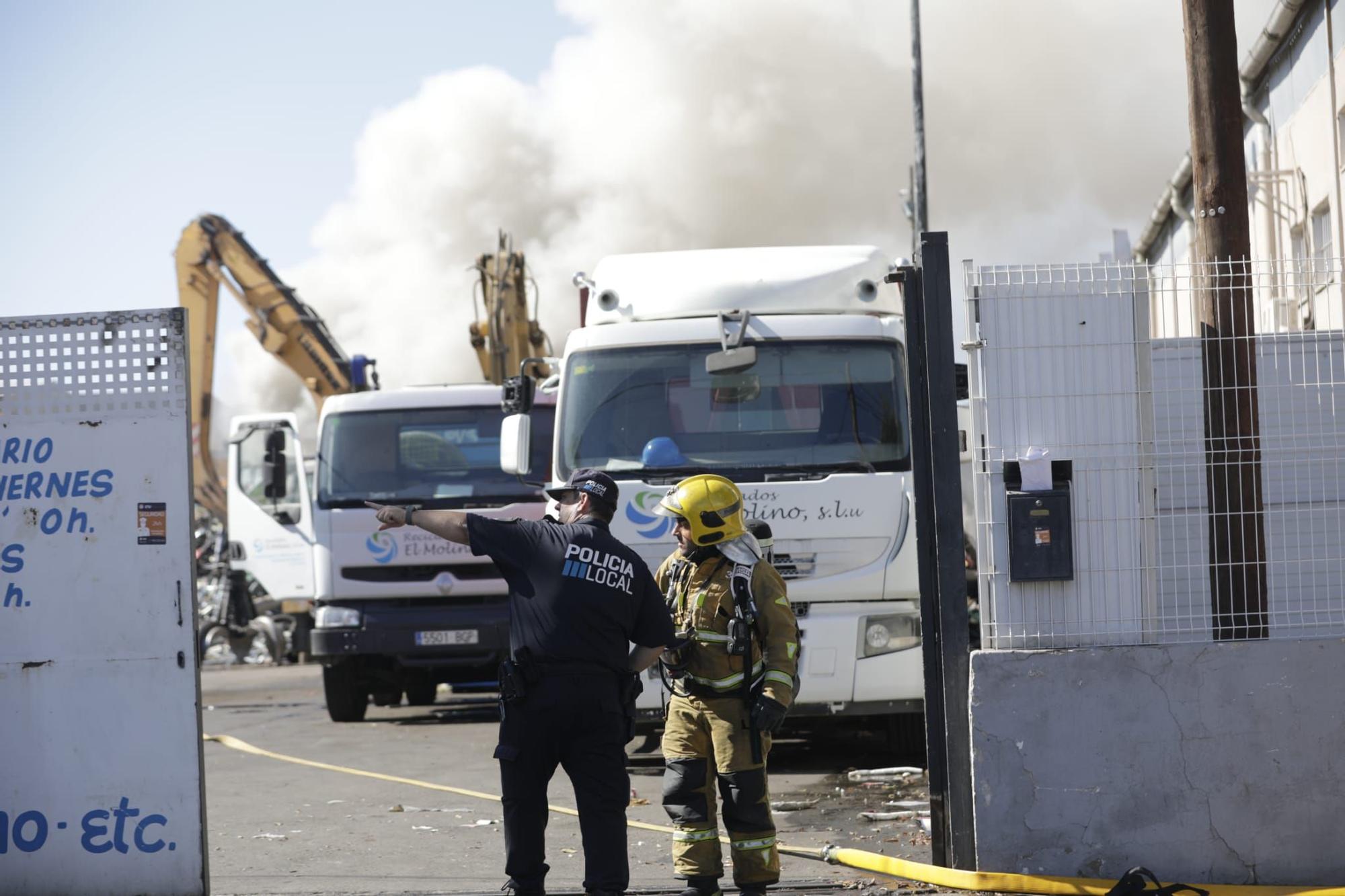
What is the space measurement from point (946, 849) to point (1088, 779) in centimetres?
64

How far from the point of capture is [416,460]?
13180 millimetres

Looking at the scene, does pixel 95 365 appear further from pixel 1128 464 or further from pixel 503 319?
pixel 503 319

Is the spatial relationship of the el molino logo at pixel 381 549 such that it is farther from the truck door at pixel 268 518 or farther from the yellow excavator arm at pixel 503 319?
the yellow excavator arm at pixel 503 319

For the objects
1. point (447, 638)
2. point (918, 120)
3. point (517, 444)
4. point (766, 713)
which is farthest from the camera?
point (918, 120)

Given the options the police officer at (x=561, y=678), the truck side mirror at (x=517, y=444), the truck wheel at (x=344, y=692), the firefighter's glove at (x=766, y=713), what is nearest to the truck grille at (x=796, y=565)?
the truck side mirror at (x=517, y=444)

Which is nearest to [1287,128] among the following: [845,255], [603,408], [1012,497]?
[845,255]

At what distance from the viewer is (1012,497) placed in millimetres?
6016

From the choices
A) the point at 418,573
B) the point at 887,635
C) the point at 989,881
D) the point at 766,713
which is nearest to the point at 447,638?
the point at 418,573

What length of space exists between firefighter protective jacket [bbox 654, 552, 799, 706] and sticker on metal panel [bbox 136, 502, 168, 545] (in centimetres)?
197

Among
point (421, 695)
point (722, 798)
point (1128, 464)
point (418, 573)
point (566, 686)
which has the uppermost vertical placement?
point (1128, 464)

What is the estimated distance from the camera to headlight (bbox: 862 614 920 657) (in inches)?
353

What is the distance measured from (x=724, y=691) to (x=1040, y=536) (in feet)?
4.50

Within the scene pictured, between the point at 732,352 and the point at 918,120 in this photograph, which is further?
the point at 918,120

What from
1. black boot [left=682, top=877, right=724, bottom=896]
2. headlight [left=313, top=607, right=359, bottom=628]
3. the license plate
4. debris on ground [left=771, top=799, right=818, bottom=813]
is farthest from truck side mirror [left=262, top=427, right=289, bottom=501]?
black boot [left=682, top=877, right=724, bottom=896]
